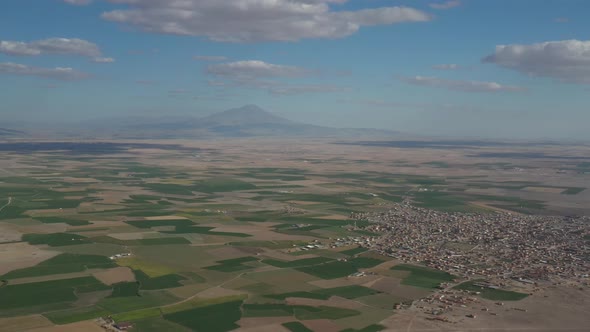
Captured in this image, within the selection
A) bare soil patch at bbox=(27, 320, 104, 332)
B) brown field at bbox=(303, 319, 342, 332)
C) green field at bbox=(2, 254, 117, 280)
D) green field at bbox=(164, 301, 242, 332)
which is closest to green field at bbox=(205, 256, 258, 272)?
green field at bbox=(2, 254, 117, 280)

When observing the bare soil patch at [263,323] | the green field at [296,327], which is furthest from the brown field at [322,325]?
the bare soil patch at [263,323]

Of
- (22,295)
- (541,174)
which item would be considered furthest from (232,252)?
(541,174)

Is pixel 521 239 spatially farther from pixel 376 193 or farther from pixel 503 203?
pixel 376 193

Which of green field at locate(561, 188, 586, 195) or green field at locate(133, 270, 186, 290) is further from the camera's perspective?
green field at locate(561, 188, 586, 195)

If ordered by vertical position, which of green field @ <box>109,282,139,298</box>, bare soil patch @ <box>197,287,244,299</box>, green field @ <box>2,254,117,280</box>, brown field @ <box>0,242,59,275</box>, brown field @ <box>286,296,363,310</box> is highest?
brown field @ <box>0,242,59,275</box>

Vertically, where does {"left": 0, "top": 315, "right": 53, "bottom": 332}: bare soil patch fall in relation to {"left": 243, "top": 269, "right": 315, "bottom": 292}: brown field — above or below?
above

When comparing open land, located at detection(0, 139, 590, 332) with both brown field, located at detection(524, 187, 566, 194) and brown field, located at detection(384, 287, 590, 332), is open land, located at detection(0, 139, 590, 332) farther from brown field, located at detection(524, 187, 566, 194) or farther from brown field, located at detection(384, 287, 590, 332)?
brown field, located at detection(524, 187, 566, 194)

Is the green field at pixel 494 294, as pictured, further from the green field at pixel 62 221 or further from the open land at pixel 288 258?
the green field at pixel 62 221
